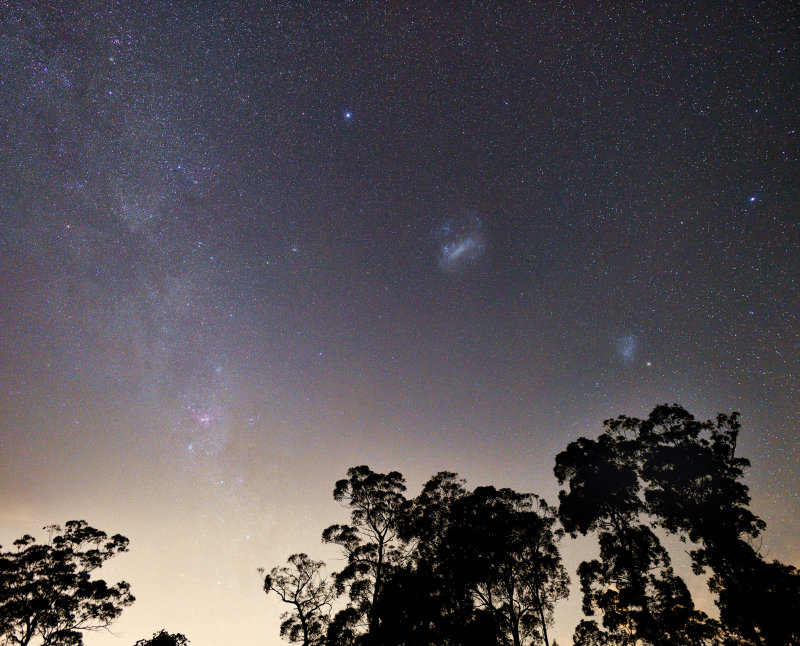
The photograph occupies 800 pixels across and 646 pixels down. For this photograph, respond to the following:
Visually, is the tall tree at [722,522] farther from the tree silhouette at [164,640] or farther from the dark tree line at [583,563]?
the tree silhouette at [164,640]

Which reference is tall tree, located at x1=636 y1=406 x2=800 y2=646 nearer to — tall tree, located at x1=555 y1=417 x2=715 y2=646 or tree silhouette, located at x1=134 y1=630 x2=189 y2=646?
tall tree, located at x1=555 y1=417 x2=715 y2=646

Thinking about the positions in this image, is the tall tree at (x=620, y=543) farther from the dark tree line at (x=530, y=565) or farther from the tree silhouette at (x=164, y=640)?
the tree silhouette at (x=164, y=640)

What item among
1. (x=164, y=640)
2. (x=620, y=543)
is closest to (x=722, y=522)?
(x=620, y=543)

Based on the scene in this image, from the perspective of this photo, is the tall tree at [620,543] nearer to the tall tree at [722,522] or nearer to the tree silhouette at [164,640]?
the tall tree at [722,522]

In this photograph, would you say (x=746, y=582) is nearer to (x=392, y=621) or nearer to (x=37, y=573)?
(x=392, y=621)

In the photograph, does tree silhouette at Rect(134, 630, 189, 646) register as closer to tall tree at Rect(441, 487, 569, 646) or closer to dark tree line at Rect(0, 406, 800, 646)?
→ dark tree line at Rect(0, 406, 800, 646)

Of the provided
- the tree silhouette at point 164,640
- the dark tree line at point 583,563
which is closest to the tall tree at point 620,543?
the dark tree line at point 583,563

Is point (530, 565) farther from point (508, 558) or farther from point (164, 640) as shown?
point (164, 640)

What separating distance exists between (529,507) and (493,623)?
850 cm

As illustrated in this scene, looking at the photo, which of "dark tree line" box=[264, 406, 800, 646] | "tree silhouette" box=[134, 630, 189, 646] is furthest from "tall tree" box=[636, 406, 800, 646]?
"tree silhouette" box=[134, 630, 189, 646]

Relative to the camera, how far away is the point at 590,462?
27609 mm

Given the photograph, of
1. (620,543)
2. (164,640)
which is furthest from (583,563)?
(164,640)

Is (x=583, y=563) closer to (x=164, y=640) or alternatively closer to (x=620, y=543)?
(x=620, y=543)

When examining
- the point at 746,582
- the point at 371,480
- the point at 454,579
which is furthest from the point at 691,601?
the point at 371,480
